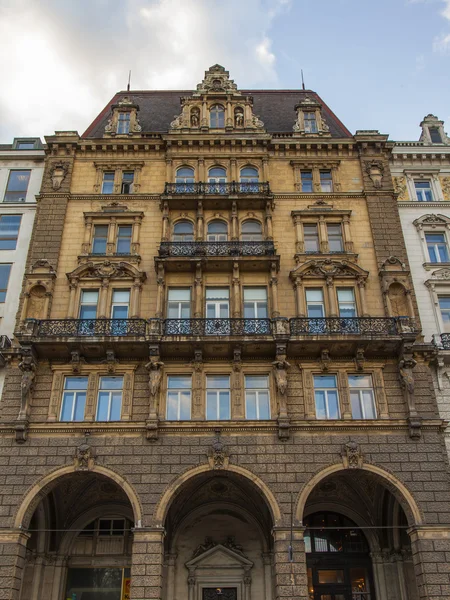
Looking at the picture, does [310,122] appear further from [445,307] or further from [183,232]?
[445,307]

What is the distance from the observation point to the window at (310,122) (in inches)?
1241

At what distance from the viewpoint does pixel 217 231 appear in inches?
1104

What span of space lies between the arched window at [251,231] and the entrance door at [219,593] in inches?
620

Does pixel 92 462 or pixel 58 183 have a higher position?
pixel 58 183

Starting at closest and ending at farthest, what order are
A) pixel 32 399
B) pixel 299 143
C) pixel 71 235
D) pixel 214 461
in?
pixel 214 461 → pixel 32 399 → pixel 71 235 → pixel 299 143

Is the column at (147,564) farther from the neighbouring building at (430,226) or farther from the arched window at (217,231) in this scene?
the arched window at (217,231)

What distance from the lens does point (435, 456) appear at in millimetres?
21609

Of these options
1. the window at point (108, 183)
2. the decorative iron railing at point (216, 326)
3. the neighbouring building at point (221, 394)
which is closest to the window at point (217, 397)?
the neighbouring building at point (221, 394)

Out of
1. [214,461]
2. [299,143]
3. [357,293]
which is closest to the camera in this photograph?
[214,461]

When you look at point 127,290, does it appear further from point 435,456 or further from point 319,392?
point 435,456

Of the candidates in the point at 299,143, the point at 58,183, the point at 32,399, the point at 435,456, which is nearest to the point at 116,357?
the point at 32,399

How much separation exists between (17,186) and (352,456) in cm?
2189

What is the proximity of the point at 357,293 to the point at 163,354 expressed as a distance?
938cm

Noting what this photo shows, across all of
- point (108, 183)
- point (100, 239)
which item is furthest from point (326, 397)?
point (108, 183)
